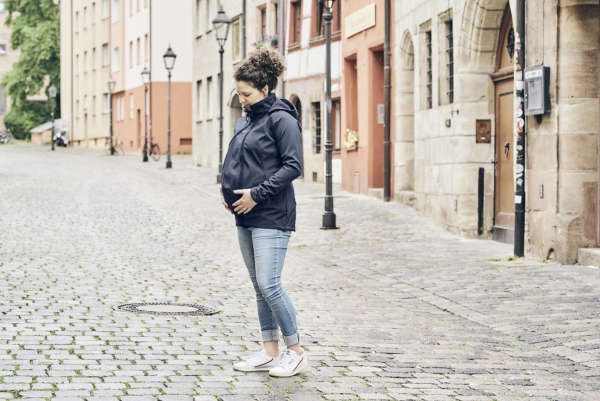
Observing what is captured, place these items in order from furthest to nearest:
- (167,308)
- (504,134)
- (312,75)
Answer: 1. (312,75)
2. (504,134)
3. (167,308)

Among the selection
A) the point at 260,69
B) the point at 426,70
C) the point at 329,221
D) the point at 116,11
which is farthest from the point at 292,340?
the point at 116,11

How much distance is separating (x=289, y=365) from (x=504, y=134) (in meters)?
10.5

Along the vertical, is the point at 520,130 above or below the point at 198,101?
below

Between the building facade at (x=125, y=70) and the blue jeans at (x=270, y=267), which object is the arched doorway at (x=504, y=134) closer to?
the blue jeans at (x=270, y=267)

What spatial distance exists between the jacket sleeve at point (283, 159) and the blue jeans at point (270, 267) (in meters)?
0.24

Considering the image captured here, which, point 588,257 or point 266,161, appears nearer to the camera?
point 266,161

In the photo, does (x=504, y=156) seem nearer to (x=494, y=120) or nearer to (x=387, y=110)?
(x=494, y=120)

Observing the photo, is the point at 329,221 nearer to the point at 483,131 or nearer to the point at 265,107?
the point at 483,131

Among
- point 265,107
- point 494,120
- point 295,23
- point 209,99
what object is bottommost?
point 265,107

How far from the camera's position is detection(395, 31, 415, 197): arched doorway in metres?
22.0

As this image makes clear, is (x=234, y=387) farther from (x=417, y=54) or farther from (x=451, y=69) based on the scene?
(x=417, y=54)

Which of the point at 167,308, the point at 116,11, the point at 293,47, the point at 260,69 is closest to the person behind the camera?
the point at 260,69

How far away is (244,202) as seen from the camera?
6.21m

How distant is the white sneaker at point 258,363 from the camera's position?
656cm
